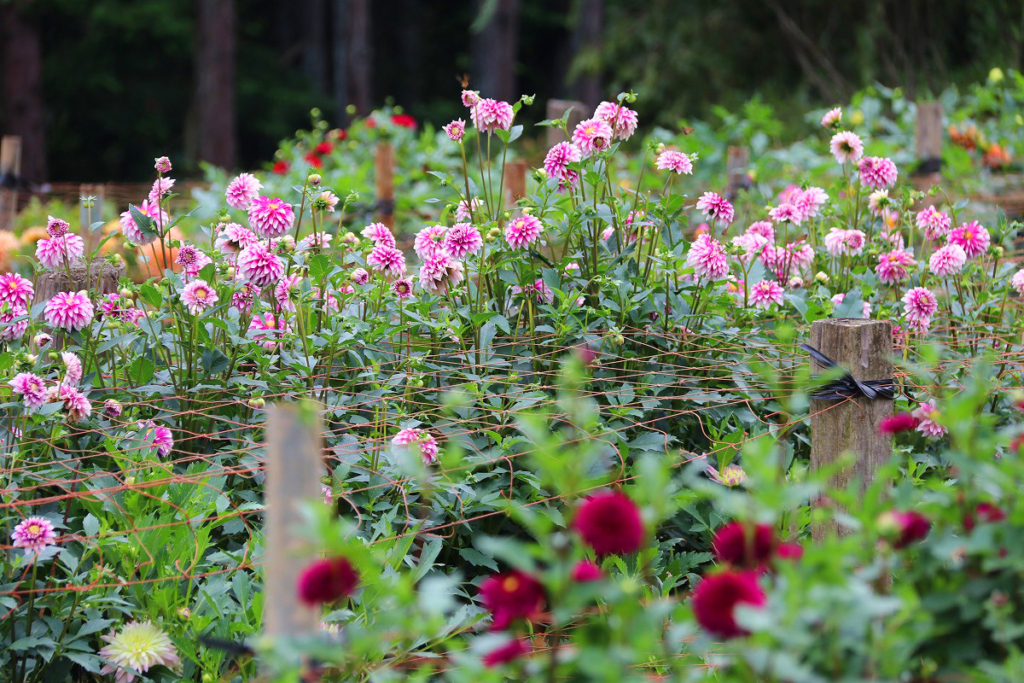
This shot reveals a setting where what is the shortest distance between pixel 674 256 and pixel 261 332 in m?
1.00

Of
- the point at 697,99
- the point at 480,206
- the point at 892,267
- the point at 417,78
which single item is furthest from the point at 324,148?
the point at 417,78

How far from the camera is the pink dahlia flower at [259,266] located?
6.83 feet

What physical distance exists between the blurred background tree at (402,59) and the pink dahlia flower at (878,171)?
5083mm

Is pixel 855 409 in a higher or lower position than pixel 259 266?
lower

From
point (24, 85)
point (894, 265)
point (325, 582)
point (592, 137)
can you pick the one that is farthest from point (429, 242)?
point (24, 85)

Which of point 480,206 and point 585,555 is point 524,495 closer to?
point 585,555

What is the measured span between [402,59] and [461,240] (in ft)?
56.9

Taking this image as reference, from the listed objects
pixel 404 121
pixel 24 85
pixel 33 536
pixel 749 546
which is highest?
pixel 24 85

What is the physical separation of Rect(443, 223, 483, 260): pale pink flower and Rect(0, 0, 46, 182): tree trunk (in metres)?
10.4

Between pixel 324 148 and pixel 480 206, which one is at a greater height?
pixel 324 148

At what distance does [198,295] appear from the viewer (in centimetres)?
219

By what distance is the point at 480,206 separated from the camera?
2.40 meters

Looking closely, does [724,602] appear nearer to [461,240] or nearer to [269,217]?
[461,240]

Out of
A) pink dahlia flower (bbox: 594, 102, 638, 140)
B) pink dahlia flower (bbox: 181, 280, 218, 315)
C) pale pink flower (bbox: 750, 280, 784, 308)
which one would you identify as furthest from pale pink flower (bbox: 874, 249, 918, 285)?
pink dahlia flower (bbox: 181, 280, 218, 315)
